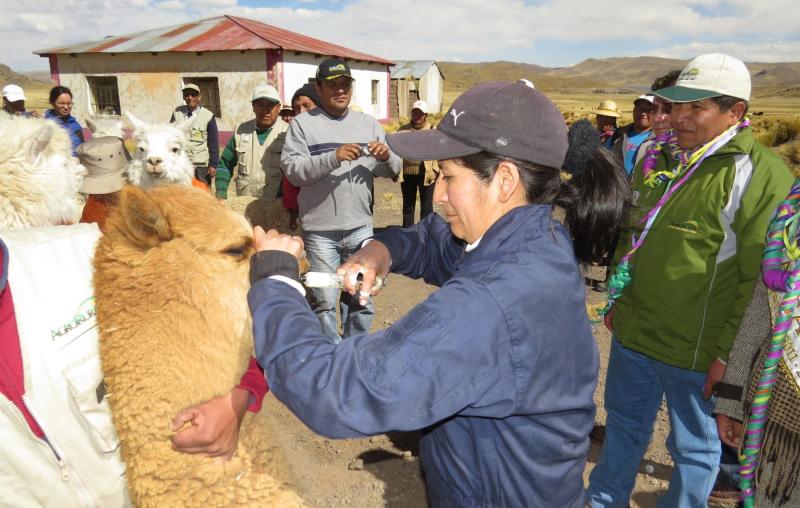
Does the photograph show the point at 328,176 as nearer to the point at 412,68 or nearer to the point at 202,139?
the point at 202,139

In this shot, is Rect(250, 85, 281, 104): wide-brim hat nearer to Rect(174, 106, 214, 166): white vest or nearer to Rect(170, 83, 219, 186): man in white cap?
Rect(170, 83, 219, 186): man in white cap

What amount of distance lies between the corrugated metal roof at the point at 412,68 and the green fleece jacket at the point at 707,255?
1470 inches

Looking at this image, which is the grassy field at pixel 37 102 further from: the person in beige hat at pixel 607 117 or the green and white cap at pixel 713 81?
the green and white cap at pixel 713 81

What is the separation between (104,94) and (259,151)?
16.0 m

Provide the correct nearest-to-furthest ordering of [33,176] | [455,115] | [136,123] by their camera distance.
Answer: [455,115] < [33,176] < [136,123]

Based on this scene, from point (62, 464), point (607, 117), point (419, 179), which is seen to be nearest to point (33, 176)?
point (62, 464)

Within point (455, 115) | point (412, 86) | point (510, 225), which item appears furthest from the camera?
point (412, 86)

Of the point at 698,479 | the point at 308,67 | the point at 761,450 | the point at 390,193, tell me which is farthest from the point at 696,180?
the point at 308,67

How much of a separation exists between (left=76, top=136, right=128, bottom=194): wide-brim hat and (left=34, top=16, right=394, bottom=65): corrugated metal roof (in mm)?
14188

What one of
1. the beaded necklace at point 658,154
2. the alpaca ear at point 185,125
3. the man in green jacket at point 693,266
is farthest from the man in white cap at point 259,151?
the man in green jacket at point 693,266

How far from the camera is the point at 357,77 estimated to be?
22.3 m

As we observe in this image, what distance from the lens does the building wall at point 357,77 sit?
1658 centimetres

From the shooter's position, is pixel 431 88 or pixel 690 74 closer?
pixel 690 74

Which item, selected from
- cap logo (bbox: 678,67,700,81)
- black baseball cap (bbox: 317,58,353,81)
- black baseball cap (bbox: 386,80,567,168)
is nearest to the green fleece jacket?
cap logo (bbox: 678,67,700,81)
